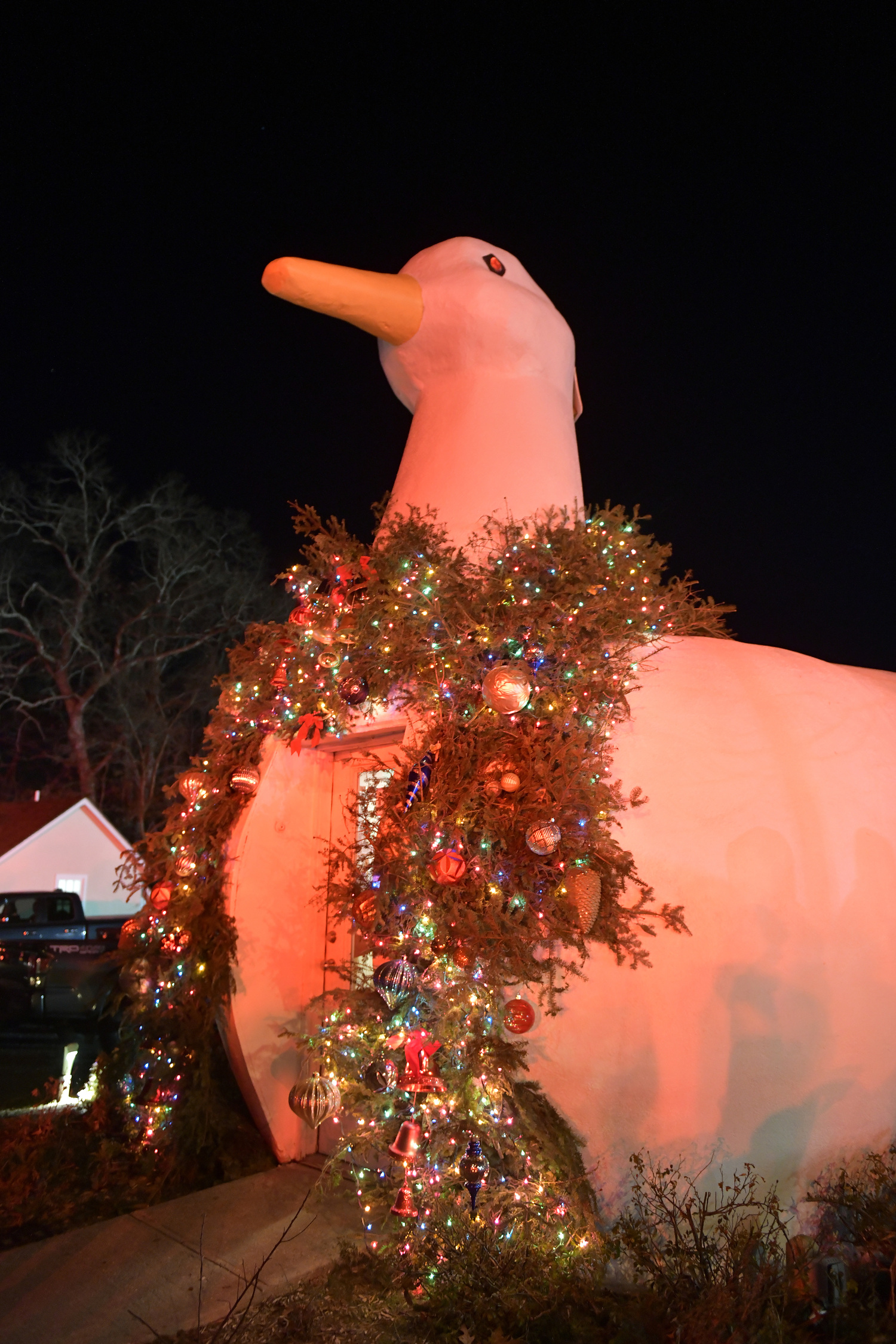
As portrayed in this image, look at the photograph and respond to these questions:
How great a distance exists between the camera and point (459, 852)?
12.3 feet

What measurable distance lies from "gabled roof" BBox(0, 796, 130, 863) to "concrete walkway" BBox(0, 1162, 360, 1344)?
14583mm

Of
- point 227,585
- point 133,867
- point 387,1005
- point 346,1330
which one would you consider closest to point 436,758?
point 387,1005

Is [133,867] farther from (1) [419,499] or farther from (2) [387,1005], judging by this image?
(1) [419,499]

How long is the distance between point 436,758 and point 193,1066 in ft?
7.80

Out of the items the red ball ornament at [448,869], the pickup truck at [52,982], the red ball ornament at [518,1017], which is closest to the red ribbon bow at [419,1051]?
the red ball ornament at [518,1017]

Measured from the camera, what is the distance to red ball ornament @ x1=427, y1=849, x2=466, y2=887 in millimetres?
3695

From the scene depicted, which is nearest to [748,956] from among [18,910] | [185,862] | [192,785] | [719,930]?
[719,930]

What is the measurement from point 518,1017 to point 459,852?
782mm

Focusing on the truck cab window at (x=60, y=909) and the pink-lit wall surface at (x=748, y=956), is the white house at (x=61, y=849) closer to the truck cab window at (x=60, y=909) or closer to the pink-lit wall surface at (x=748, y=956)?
the truck cab window at (x=60, y=909)

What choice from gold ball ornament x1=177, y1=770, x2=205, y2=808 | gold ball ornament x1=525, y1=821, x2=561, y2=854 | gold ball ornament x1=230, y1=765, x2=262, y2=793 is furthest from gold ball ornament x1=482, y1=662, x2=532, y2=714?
gold ball ornament x1=177, y1=770, x2=205, y2=808

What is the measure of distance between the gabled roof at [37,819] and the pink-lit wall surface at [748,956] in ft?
52.9

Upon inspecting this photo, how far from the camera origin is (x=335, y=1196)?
4.39m

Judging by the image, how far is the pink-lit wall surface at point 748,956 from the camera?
359 cm

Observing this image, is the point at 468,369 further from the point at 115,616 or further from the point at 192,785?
the point at 115,616
